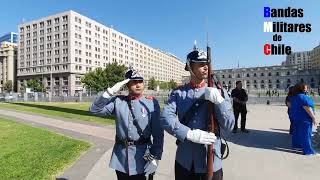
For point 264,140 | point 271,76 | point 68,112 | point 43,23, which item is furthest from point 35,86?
point 264,140

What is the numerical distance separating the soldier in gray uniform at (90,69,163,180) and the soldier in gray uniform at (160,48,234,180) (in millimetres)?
501

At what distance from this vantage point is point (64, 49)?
341 ft

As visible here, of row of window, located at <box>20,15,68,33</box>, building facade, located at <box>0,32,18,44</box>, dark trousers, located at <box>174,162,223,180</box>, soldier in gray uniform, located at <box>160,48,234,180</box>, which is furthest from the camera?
building facade, located at <box>0,32,18,44</box>

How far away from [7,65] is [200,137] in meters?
141

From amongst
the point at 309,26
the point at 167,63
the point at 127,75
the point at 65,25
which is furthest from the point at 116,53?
the point at 127,75

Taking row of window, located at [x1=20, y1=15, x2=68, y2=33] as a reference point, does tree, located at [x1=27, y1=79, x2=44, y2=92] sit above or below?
below

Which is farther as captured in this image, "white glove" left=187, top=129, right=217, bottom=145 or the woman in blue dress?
the woman in blue dress

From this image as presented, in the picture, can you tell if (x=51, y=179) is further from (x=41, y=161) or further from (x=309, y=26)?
(x=309, y=26)

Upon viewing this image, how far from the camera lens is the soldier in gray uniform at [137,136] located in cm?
393

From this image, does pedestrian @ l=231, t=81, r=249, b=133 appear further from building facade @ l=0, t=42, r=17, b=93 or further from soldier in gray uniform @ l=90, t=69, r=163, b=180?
building facade @ l=0, t=42, r=17, b=93

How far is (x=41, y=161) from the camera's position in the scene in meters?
7.75

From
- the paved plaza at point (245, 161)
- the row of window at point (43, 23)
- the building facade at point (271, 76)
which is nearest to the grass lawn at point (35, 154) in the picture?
the paved plaza at point (245, 161)

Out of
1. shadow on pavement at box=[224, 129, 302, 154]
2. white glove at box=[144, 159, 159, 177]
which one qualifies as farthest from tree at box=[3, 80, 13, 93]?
white glove at box=[144, 159, 159, 177]

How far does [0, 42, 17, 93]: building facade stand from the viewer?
426ft
